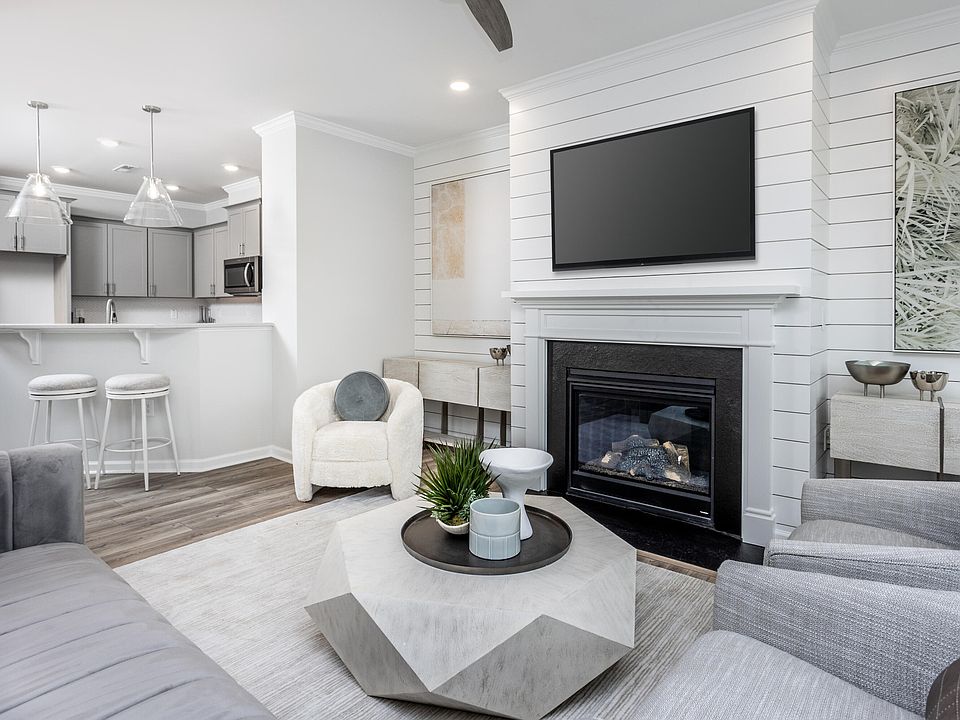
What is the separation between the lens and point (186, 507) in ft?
11.1

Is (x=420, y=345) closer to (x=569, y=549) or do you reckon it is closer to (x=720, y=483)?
(x=720, y=483)

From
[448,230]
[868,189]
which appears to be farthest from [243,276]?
[868,189]

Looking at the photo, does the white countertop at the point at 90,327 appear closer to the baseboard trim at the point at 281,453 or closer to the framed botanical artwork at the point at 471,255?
the baseboard trim at the point at 281,453

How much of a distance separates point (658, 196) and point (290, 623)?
2.73 metres

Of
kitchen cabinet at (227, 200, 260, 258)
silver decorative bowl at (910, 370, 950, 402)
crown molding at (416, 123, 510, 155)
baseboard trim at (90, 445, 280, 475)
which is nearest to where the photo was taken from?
silver decorative bowl at (910, 370, 950, 402)

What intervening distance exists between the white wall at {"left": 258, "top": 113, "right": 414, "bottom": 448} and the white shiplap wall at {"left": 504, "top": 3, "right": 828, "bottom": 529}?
7.02 ft

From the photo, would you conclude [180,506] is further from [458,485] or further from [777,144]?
[777,144]

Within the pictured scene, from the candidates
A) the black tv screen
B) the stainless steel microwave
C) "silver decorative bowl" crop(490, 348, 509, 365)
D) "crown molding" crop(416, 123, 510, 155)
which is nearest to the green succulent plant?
the black tv screen

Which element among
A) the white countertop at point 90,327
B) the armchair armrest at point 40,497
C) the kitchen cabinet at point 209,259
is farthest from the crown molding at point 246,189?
the armchair armrest at point 40,497

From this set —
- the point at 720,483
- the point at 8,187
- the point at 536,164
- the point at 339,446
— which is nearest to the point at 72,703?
the point at 339,446

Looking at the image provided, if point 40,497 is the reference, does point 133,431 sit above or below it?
below

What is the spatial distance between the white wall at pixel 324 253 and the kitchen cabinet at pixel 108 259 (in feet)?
10.2

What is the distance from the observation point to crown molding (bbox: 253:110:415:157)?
4.25 meters

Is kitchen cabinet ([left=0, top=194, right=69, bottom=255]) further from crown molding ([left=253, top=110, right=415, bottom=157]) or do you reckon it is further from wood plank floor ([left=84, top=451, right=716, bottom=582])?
wood plank floor ([left=84, top=451, right=716, bottom=582])
